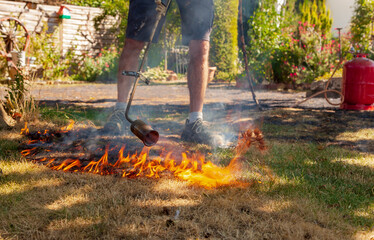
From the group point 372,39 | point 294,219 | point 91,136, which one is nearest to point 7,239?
point 294,219

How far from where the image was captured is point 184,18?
9.41ft

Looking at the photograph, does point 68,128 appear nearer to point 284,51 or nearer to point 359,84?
point 359,84

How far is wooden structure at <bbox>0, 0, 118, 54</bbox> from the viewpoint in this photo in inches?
377

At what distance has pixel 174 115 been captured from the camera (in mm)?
4246

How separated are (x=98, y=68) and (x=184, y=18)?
798 centimetres

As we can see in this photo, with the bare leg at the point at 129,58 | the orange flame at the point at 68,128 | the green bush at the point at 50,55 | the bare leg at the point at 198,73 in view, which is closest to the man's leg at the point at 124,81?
the bare leg at the point at 129,58

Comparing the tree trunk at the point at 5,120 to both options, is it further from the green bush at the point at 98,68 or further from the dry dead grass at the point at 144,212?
the green bush at the point at 98,68

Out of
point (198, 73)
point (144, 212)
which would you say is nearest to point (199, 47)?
point (198, 73)

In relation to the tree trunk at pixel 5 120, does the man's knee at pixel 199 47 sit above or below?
above

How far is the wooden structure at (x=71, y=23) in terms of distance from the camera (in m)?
9.59

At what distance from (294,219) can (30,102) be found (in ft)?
8.34

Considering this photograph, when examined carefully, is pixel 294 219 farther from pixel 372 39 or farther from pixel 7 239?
pixel 372 39

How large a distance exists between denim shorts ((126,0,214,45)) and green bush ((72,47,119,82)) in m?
7.83

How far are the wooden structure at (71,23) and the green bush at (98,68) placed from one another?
50 centimetres
